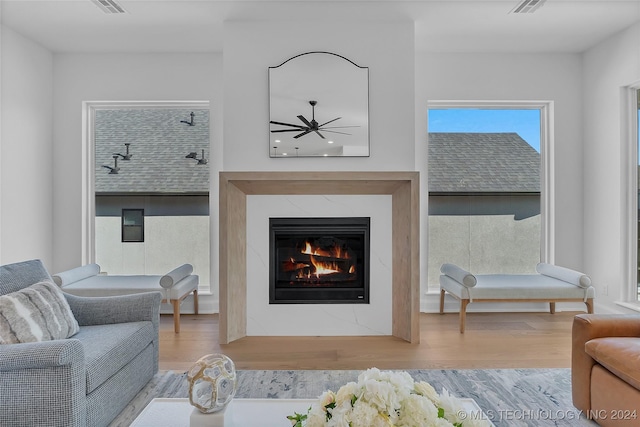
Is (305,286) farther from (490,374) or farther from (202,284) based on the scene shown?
(490,374)

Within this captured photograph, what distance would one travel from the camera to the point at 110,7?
3225mm

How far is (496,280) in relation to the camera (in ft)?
12.8

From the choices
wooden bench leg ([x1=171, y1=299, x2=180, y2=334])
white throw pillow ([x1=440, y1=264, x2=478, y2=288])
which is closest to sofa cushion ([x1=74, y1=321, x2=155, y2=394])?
wooden bench leg ([x1=171, y1=299, x2=180, y2=334])

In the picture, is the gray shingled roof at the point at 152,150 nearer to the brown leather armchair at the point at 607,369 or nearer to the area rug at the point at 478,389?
the area rug at the point at 478,389

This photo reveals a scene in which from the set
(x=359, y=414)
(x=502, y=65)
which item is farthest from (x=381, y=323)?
(x=502, y=65)

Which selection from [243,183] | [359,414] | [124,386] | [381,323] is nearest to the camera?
[359,414]

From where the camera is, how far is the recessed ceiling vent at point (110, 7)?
10.2 feet

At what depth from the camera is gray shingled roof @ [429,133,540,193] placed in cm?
440

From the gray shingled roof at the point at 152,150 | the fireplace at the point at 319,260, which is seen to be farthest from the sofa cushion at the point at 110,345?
the gray shingled roof at the point at 152,150

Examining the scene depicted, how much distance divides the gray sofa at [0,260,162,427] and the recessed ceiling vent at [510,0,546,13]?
356cm

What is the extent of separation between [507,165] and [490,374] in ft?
8.39

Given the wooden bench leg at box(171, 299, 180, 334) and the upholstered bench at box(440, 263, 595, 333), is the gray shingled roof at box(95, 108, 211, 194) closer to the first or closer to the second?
the wooden bench leg at box(171, 299, 180, 334)

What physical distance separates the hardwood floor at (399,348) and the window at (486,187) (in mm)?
801

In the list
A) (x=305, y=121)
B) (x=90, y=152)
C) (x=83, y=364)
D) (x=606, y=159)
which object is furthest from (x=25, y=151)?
(x=606, y=159)
